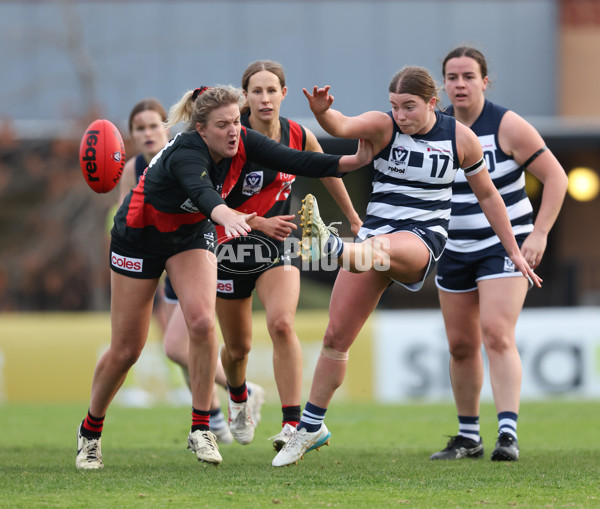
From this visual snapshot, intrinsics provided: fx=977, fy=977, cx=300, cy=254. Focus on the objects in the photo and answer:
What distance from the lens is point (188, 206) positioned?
5.26 meters

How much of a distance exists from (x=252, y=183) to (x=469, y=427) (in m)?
2.09

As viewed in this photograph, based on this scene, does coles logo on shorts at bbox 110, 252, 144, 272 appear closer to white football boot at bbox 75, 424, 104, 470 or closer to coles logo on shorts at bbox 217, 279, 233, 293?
coles logo on shorts at bbox 217, 279, 233, 293

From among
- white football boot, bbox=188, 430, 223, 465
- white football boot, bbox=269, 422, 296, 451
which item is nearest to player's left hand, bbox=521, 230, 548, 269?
white football boot, bbox=269, 422, 296, 451

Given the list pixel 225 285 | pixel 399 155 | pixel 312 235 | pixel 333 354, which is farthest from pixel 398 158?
pixel 225 285

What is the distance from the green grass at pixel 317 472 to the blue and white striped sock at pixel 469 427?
0.51 feet

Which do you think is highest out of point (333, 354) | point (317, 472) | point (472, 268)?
point (472, 268)

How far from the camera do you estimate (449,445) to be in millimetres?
6180

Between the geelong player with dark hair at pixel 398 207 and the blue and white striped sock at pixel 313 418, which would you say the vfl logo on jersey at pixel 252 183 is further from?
the blue and white striped sock at pixel 313 418

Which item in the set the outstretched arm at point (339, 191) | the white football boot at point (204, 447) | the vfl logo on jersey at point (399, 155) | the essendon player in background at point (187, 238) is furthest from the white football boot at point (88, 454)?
the vfl logo on jersey at point (399, 155)

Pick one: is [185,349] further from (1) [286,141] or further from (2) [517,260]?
(2) [517,260]

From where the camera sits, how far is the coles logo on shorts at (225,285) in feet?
20.1

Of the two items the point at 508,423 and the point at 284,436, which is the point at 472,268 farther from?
the point at 284,436

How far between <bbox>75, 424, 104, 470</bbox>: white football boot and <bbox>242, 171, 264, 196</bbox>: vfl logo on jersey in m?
1.69

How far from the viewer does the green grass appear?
438 cm
